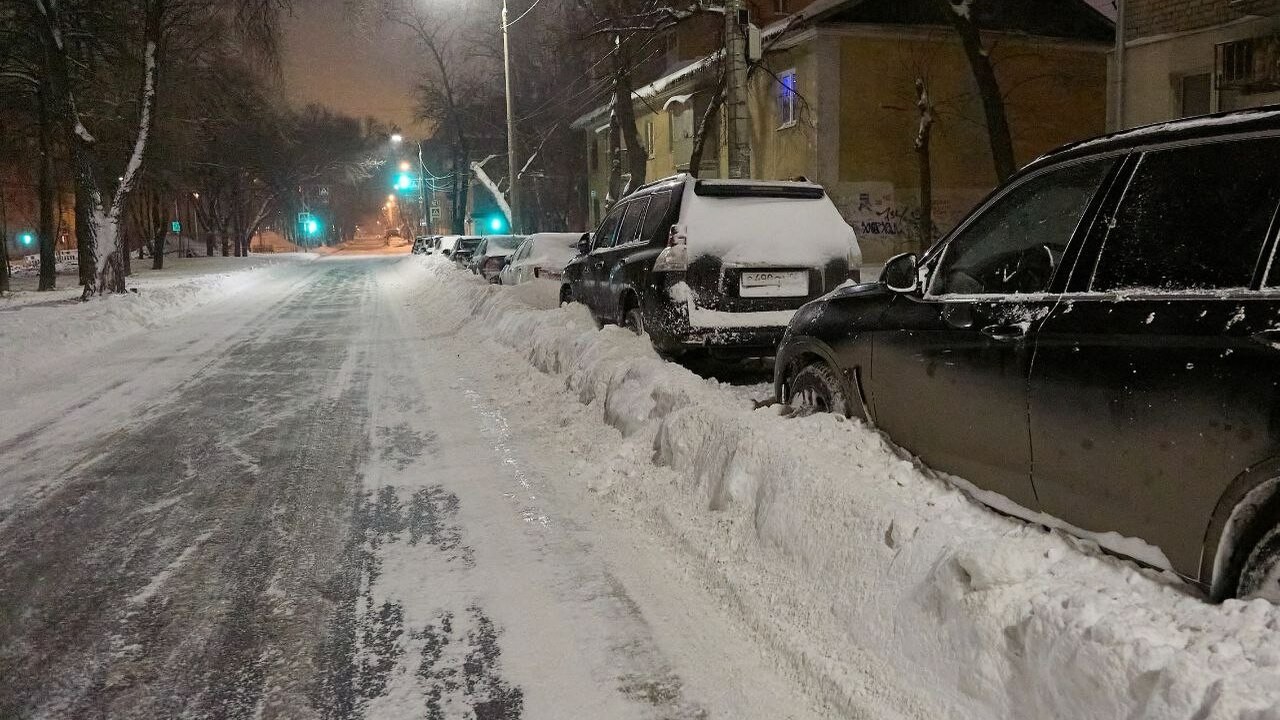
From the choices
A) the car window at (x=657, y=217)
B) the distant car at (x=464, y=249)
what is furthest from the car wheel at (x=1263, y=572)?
the distant car at (x=464, y=249)

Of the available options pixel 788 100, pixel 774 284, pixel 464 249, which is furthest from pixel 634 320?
pixel 464 249

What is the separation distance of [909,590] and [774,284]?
4605 millimetres

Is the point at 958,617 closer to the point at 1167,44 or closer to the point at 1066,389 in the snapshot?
the point at 1066,389

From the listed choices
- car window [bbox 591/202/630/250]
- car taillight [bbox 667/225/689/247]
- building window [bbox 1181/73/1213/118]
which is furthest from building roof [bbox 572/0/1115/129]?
car taillight [bbox 667/225/689/247]

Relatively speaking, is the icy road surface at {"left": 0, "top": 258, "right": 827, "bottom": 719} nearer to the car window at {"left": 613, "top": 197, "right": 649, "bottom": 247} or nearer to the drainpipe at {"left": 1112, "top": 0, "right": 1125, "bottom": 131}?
the car window at {"left": 613, "top": 197, "right": 649, "bottom": 247}

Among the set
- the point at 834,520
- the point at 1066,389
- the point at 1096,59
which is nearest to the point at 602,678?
the point at 834,520

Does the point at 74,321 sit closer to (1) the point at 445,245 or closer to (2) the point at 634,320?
(2) the point at 634,320

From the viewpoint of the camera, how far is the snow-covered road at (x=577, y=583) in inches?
102

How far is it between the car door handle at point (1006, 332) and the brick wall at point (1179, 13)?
14.9 meters

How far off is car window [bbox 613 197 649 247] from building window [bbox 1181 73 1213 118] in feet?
46.0

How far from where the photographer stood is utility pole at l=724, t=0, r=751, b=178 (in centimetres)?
1144

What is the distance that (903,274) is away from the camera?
4105 mm

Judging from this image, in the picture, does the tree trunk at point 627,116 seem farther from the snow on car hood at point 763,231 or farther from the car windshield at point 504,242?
the snow on car hood at point 763,231

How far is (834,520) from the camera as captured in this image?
11.9ft
